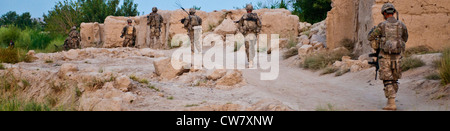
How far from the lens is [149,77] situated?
923 centimetres

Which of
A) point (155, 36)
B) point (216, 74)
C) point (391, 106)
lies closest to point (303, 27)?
point (155, 36)

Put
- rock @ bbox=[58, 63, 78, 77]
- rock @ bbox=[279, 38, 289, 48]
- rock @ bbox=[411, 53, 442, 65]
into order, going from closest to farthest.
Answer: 1. rock @ bbox=[58, 63, 78, 77]
2. rock @ bbox=[411, 53, 442, 65]
3. rock @ bbox=[279, 38, 289, 48]

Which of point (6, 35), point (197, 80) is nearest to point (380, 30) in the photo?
point (197, 80)

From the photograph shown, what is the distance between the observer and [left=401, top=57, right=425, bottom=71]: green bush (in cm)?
798

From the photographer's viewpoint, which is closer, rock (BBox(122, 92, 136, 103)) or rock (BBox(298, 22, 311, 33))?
rock (BBox(122, 92, 136, 103))

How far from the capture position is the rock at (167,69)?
9109 millimetres

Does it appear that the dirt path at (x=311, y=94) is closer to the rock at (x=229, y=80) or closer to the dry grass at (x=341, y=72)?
the dry grass at (x=341, y=72)

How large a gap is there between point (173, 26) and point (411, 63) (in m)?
12.4

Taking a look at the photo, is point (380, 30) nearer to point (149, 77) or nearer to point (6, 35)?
point (149, 77)

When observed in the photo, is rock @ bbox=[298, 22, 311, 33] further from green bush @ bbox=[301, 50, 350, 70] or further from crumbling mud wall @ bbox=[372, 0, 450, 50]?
crumbling mud wall @ bbox=[372, 0, 450, 50]

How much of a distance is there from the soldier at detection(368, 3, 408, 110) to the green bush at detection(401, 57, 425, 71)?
2735 mm

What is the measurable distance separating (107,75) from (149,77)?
2.26 m

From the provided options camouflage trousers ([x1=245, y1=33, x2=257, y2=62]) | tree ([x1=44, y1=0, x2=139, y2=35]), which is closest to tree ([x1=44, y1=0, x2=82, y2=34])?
tree ([x1=44, y1=0, x2=139, y2=35])

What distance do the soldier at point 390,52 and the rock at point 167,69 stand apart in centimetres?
469
